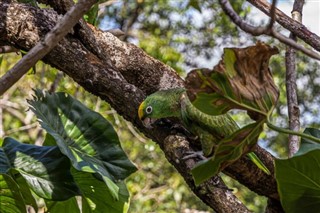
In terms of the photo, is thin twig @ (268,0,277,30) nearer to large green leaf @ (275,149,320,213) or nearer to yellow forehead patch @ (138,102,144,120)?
large green leaf @ (275,149,320,213)

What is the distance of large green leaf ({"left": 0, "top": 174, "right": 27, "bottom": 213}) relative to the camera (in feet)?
4.04

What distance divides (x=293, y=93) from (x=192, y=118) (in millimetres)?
296

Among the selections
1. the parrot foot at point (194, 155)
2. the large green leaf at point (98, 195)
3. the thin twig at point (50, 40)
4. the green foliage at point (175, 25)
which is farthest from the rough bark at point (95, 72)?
the green foliage at point (175, 25)

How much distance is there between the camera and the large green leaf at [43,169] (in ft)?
4.08

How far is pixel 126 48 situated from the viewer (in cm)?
161

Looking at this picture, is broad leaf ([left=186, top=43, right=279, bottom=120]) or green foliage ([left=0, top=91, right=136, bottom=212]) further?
green foliage ([left=0, top=91, right=136, bottom=212])

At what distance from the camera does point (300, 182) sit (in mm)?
1242

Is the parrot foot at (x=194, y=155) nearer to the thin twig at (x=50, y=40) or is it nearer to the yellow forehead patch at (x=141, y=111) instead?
the yellow forehead patch at (x=141, y=111)

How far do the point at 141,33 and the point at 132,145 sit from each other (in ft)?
2.87

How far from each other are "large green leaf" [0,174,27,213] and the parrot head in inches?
14.1

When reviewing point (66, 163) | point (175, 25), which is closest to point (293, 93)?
point (66, 163)

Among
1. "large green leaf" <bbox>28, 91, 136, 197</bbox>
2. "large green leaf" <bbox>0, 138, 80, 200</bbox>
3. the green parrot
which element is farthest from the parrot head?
"large green leaf" <bbox>0, 138, 80, 200</bbox>

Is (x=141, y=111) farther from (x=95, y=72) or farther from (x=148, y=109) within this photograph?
(x=95, y=72)

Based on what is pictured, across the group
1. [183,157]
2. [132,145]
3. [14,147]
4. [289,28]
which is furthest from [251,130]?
[132,145]
